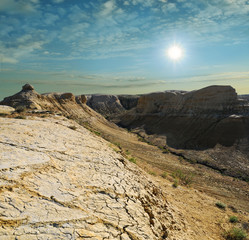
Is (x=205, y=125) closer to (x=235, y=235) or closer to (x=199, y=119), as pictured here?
(x=199, y=119)

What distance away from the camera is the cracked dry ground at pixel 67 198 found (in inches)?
108

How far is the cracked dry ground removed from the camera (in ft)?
9.03

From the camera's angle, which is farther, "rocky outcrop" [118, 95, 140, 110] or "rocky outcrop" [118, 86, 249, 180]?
→ "rocky outcrop" [118, 95, 140, 110]

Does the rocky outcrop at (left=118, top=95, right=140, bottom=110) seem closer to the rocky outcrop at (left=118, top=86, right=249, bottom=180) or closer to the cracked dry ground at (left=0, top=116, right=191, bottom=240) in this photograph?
the rocky outcrop at (left=118, top=86, right=249, bottom=180)

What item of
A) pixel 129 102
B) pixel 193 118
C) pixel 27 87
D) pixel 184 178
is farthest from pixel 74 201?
pixel 129 102

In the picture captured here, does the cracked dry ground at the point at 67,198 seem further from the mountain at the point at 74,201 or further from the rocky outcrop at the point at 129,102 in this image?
the rocky outcrop at the point at 129,102

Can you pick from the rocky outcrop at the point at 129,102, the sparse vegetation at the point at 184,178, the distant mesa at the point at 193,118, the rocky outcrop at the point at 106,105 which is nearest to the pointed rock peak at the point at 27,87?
the distant mesa at the point at 193,118

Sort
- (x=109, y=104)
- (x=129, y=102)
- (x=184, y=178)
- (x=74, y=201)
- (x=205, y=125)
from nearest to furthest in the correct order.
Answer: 1. (x=74, y=201)
2. (x=184, y=178)
3. (x=205, y=125)
4. (x=109, y=104)
5. (x=129, y=102)

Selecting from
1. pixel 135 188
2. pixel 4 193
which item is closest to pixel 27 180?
pixel 4 193

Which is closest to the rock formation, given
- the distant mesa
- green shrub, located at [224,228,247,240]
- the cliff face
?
the distant mesa

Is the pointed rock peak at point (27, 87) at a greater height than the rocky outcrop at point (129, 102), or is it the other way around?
the pointed rock peak at point (27, 87)

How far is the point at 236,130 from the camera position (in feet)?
80.7

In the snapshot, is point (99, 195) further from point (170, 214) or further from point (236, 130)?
point (236, 130)

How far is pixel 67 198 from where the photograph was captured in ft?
11.3
